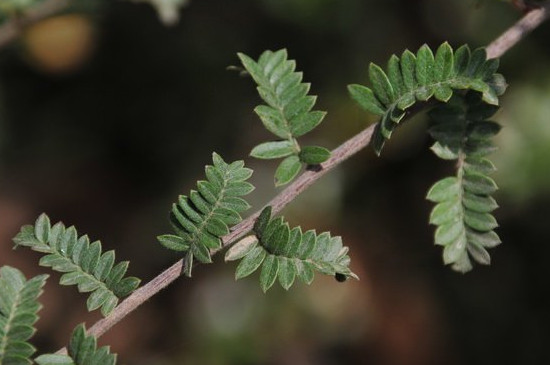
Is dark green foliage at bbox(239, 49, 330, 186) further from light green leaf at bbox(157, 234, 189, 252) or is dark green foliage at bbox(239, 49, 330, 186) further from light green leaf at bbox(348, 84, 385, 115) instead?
light green leaf at bbox(157, 234, 189, 252)

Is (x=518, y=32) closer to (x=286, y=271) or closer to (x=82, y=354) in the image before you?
(x=286, y=271)

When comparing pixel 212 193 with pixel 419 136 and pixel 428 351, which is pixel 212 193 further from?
pixel 428 351

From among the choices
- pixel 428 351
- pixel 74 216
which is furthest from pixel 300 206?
pixel 74 216

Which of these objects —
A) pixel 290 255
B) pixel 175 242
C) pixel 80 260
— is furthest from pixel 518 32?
pixel 80 260

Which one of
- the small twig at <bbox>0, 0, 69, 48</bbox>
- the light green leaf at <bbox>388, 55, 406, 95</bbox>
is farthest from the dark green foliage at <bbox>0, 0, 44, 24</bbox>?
the light green leaf at <bbox>388, 55, 406, 95</bbox>

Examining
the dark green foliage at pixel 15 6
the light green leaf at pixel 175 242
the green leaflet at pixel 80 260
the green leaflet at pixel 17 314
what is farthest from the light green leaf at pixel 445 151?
the dark green foliage at pixel 15 6
